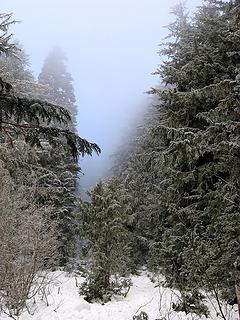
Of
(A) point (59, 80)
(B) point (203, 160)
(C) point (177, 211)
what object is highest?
(A) point (59, 80)

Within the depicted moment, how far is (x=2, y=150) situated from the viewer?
1552 cm

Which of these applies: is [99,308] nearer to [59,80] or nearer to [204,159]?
[204,159]

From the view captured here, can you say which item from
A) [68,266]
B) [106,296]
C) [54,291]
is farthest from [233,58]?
[68,266]

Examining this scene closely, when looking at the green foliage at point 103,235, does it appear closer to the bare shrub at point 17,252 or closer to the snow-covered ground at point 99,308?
the snow-covered ground at point 99,308

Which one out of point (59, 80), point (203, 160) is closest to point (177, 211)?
point (203, 160)

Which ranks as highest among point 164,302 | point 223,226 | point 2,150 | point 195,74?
A: point 195,74

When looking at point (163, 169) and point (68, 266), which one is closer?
point (163, 169)

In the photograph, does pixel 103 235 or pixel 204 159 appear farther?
pixel 103 235

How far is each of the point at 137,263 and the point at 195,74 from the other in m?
15.7

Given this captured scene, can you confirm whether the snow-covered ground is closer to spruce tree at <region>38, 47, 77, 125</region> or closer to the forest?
the forest

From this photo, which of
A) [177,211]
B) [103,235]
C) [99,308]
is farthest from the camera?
[103,235]

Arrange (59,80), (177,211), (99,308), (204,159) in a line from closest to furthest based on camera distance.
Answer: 1. (177,211)
2. (99,308)
3. (204,159)
4. (59,80)

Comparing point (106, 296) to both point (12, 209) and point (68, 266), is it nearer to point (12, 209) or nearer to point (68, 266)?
point (12, 209)

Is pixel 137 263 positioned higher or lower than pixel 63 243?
lower
